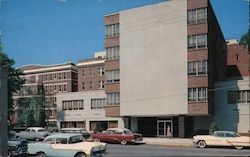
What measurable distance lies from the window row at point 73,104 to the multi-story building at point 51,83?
0.58 feet

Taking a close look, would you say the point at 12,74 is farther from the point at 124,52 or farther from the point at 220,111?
the point at 220,111

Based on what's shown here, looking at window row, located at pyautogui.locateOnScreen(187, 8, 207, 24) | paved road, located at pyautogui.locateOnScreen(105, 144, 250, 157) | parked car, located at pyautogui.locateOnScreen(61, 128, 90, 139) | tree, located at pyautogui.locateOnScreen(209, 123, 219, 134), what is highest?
window row, located at pyautogui.locateOnScreen(187, 8, 207, 24)

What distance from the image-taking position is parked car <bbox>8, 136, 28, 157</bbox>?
6.18 metres

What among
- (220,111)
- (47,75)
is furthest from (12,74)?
(220,111)

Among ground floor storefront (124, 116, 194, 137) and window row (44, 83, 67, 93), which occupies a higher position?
window row (44, 83, 67, 93)

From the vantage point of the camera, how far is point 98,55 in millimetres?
5570

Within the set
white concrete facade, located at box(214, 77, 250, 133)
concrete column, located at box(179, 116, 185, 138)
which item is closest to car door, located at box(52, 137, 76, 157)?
concrete column, located at box(179, 116, 185, 138)

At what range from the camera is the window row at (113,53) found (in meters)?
5.34

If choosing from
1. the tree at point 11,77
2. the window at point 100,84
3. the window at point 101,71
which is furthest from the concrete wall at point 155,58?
the tree at point 11,77

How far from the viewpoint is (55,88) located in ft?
18.1

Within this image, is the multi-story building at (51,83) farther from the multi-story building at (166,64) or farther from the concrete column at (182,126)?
the concrete column at (182,126)

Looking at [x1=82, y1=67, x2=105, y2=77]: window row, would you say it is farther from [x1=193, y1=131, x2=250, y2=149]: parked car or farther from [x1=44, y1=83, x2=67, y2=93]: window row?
[x1=193, y1=131, x2=250, y2=149]: parked car

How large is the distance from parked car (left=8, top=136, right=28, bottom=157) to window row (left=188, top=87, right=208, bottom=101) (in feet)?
10.4

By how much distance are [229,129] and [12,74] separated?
13.1 ft
